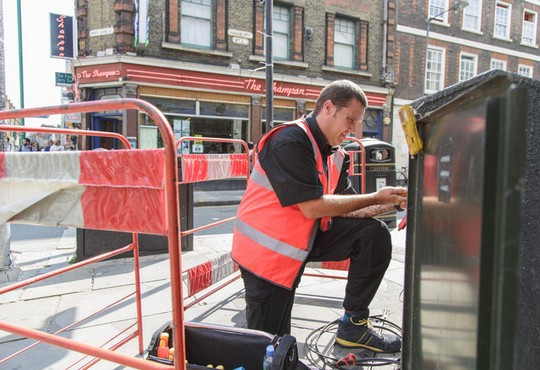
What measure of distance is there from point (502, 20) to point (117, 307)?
23373 mm

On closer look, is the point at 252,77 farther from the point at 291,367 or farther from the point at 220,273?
the point at 291,367

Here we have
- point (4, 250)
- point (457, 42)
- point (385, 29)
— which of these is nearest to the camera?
point (4, 250)

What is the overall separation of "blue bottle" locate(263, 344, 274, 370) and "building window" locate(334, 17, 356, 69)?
50.3ft

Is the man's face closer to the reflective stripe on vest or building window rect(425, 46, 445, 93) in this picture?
the reflective stripe on vest

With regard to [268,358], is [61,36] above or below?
above

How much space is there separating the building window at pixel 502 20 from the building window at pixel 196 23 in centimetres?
1521

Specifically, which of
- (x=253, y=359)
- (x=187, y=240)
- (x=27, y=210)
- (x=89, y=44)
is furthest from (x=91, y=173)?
(x=89, y=44)

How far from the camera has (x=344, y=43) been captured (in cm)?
1583

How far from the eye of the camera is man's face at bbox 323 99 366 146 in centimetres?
225

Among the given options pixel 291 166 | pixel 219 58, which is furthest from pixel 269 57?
pixel 291 166

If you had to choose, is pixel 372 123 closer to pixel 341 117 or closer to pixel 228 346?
pixel 341 117

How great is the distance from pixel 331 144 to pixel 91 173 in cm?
134

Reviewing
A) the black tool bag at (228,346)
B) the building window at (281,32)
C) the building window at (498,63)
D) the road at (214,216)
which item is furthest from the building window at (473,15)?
the black tool bag at (228,346)

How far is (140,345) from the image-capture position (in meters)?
2.76
